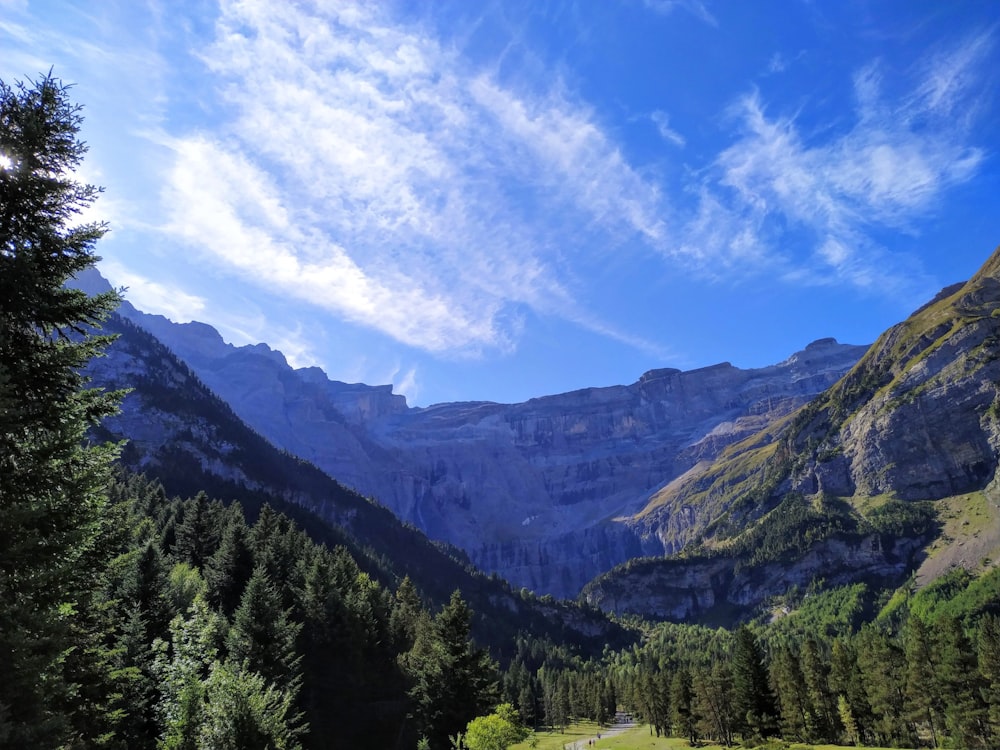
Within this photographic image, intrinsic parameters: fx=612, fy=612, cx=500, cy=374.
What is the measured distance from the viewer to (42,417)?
15.5 metres

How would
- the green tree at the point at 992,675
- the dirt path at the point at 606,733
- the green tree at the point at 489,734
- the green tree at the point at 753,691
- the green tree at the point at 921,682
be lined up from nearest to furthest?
the green tree at the point at 489,734 → the green tree at the point at 992,675 → the green tree at the point at 921,682 → the green tree at the point at 753,691 → the dirt path at the point at 606,733

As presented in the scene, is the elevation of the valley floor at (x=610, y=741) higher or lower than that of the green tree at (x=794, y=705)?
lower

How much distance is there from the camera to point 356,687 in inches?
2333

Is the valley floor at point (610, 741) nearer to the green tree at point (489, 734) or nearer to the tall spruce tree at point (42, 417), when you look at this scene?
the green tree at point (489, 734)

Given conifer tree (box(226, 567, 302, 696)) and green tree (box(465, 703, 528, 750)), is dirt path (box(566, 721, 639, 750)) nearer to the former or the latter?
conifer tree (box(226, 567, 302, 696))

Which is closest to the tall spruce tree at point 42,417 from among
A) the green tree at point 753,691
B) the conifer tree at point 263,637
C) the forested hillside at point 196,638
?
the forested hillside at point 196,638

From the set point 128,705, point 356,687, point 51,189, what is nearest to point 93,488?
point 51,189

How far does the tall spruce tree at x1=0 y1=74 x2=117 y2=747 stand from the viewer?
13.4m

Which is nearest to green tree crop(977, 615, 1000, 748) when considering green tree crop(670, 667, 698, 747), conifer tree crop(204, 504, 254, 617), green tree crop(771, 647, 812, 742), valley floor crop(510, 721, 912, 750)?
green tree crop(771, 647, 812, 742)

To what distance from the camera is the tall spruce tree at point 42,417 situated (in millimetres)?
13445

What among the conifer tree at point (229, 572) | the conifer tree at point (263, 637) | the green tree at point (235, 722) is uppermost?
the conifer tree at point (229, 572)

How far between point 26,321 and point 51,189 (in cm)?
362

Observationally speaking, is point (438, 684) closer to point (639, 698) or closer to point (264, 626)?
point (264, 626)

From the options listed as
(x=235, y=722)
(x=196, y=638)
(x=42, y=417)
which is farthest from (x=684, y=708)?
(x=42, y=417)
